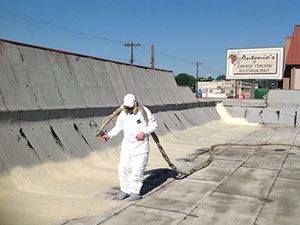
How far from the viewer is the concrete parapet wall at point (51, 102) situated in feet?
25.8

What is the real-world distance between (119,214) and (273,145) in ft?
33.3

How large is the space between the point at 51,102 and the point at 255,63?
31646 millimetres

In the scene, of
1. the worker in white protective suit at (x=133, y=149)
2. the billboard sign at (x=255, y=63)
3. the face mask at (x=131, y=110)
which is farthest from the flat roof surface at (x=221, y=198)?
the billboard sign at (x=255, y=63)

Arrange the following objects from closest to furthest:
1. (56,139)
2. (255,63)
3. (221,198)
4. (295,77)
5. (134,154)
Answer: (134,154), (221,198), (56,139), (255,63), (295,77)

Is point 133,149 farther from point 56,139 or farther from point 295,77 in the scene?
point 295,77

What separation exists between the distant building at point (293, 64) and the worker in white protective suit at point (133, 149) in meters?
36.5

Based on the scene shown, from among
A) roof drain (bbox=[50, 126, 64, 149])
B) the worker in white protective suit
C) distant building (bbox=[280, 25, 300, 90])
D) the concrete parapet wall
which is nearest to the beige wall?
distant building (bbox=[280, 25, 300, 90])

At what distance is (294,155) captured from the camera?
Answer: 1151 cm

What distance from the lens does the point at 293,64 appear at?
39844 millimetres

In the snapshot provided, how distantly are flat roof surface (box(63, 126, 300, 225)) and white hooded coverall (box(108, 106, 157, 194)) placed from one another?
0.38m

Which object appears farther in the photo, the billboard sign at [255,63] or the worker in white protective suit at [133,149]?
the billboard sign at [255,63]

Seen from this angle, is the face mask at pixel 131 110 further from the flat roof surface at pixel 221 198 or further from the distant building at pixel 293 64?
the distant building at pixel 293 64

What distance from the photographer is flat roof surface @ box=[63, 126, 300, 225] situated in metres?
5.40

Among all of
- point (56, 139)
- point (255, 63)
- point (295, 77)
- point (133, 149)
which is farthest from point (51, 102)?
point (295, 77)
